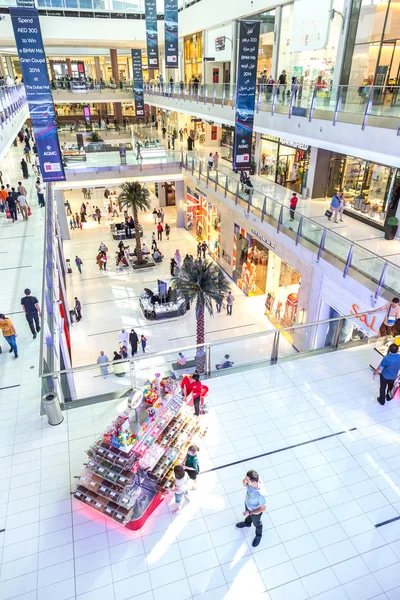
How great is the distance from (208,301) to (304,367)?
559 centimetres

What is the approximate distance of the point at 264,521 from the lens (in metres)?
4.81

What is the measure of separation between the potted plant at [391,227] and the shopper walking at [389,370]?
6.89m

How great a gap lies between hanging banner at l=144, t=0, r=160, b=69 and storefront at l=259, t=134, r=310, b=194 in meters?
10.4

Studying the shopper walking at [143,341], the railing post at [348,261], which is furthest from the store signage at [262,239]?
the shopper walking at [143,341]

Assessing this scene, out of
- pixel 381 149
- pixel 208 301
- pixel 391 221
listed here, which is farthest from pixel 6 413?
pixel 391 221

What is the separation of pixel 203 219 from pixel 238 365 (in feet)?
58.4

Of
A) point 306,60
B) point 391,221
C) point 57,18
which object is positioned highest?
point 57,18

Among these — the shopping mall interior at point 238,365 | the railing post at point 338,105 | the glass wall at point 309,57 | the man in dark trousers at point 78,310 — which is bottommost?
the man in dark trousers at point 78,310

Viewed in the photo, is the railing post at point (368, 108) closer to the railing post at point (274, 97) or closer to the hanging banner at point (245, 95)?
the hanging banner at point (245, 95)

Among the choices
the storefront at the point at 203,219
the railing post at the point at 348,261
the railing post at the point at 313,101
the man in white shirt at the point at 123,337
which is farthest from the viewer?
the storefront at the point at 203,219

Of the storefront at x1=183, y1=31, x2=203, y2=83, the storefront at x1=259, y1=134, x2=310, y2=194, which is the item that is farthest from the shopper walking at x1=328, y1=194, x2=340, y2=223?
the storefront at x1=183, y1=31, x2=203, y2=83

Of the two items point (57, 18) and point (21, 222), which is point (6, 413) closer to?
point (21, 222)

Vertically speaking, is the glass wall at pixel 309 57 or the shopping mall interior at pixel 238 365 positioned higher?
the glass wall at pixel 309 57

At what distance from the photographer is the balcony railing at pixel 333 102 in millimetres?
9883
